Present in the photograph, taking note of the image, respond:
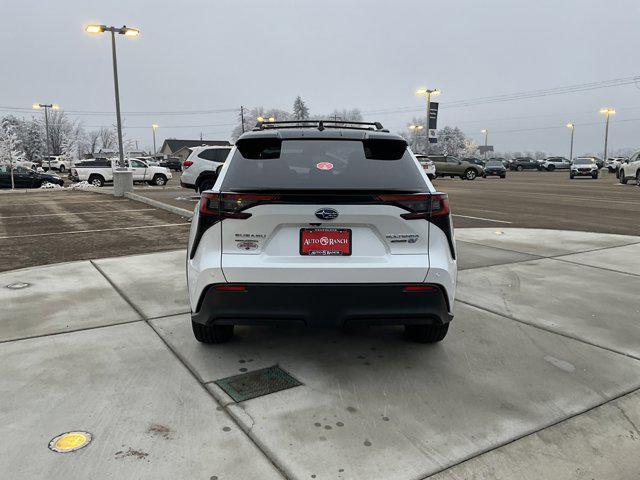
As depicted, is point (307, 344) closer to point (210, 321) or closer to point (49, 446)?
point (210, 321)

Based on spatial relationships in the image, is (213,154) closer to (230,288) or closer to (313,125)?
(313,125)

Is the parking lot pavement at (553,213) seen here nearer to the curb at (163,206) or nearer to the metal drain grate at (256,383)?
the curb at (163,206)

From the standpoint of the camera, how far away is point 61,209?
14.8 m

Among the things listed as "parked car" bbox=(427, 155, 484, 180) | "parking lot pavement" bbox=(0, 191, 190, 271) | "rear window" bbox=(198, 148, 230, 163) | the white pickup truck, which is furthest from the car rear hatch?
"parked car" bbox=(427, 155, 484, 180)

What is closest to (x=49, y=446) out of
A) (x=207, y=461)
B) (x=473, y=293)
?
(x=207, y=461)

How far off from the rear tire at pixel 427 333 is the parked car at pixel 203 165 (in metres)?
13.3

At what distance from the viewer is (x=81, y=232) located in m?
10.0

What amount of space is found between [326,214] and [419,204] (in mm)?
639

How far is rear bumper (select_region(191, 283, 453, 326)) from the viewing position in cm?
320

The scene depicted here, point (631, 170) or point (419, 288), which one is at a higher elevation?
point (631, 170)

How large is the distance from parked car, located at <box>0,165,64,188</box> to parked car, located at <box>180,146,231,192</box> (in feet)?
53.8

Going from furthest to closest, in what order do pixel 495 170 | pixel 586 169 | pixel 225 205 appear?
pixel 495 170 → pixel 586 169 → pixel 225 205

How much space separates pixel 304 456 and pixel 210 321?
1148mm

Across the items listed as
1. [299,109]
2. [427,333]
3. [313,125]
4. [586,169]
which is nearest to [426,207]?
[427,333]
